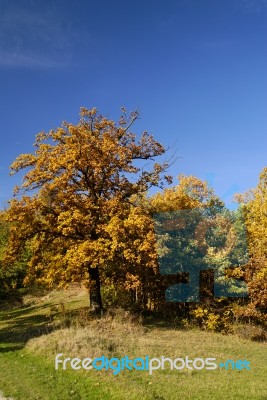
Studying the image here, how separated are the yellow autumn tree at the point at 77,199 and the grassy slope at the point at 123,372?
3894 mm

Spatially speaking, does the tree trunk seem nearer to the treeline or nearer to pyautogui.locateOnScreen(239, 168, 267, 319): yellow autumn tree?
the treeline

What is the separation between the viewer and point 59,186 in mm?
24203

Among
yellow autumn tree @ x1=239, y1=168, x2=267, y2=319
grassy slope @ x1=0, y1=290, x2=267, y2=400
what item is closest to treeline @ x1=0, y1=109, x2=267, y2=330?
yellow autumn tree @ x1=239, y1=168, x2=267, y2=319

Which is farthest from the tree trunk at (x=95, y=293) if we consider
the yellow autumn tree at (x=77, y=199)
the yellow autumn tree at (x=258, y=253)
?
the yellow autumn tree at (x=258, y=253)

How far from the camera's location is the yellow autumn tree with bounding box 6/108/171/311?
77.7 feet

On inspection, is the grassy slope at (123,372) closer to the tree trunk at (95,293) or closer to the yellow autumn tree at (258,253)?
the yellow autumn tree at (258,253)

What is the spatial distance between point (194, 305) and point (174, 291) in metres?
1.69

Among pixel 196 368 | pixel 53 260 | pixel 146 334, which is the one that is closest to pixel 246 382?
pixel 196 368

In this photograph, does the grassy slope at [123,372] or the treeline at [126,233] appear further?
the treeline at [126,233]

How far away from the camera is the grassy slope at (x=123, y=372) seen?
12.3 m

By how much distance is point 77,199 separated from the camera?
24547 millimetres

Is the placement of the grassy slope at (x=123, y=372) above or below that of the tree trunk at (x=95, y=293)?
below

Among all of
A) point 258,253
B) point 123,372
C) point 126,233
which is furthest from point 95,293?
point 123,372

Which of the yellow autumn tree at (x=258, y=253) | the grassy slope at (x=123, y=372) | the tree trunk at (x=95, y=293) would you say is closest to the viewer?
the grassy slope at (x=123, y=372)
